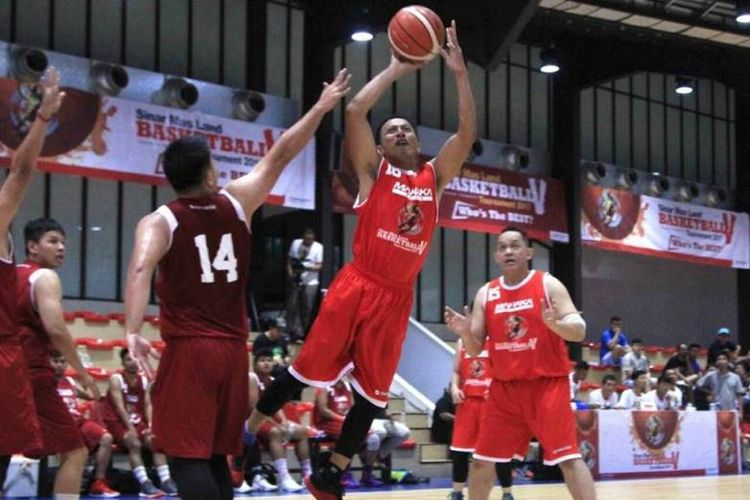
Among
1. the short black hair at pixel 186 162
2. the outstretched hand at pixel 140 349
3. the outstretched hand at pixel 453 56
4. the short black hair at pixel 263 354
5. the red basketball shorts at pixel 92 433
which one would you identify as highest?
the outstretched hand at pixel 453 56

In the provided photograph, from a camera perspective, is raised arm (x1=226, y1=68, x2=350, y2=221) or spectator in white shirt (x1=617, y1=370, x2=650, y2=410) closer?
raised arm (x1=226, y1=68, x2=350, y2=221)

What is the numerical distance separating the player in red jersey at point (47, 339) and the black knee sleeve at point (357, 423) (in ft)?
4.47

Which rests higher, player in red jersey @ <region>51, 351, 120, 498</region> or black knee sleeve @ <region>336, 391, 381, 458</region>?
black knee sleeve @ <region>336, 391, 381, 458</region>

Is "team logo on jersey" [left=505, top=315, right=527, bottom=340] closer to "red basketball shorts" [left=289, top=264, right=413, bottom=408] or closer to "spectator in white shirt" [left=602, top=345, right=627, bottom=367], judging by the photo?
"red basketball shorts" [left=289, top=264, right=413, bottom=408]

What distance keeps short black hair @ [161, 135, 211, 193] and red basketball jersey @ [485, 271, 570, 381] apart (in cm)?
272

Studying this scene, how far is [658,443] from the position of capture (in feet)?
48.0

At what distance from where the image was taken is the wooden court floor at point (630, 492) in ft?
32.8

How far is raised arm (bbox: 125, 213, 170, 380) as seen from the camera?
13.0 ft

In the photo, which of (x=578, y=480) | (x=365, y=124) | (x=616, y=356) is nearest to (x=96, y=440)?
(x=578, y=480)

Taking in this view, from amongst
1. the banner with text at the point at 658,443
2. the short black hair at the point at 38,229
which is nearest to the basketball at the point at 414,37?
the short black hair at the point at 38,229

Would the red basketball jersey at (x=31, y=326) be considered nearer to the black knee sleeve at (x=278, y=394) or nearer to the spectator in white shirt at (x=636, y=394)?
the black knee sleeve at (x=278, y=394)

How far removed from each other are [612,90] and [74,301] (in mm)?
12708

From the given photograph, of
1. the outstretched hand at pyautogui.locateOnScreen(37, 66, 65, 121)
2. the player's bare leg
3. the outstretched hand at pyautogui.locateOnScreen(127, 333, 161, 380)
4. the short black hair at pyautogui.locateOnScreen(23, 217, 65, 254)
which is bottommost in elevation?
the player's bare leg

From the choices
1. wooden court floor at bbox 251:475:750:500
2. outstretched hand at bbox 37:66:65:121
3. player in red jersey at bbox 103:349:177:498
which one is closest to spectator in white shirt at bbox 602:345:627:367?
wooden court floor at bbox 251:475:750:500
